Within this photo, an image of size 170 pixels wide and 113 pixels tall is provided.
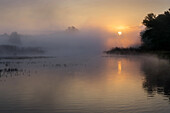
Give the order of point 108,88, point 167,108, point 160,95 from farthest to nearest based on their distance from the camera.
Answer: point 108,88
point 160,95
point 167,108

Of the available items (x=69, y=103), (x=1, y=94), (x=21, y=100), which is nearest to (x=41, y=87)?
(x=1, y=94)

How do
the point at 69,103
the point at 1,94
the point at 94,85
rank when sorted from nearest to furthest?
the point at 69,103, the point at 1,94, the point at 94,85

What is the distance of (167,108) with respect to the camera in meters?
14.7

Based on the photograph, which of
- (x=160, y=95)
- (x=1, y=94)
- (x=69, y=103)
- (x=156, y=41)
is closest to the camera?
(x=69, y=103)

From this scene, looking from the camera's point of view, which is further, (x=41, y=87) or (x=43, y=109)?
(x=41, y=87)

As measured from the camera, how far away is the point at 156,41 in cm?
6919

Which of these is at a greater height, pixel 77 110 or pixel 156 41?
pixel 156 41

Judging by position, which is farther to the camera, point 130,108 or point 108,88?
point 108,88

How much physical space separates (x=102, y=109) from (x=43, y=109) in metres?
3.31

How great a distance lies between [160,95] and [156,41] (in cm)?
5315

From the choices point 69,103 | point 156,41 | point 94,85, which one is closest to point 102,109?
point 69,103

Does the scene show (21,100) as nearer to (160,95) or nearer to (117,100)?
(117,100)

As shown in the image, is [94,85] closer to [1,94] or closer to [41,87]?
[41,87]

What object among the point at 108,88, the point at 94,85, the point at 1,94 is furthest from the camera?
the point at 94,85
